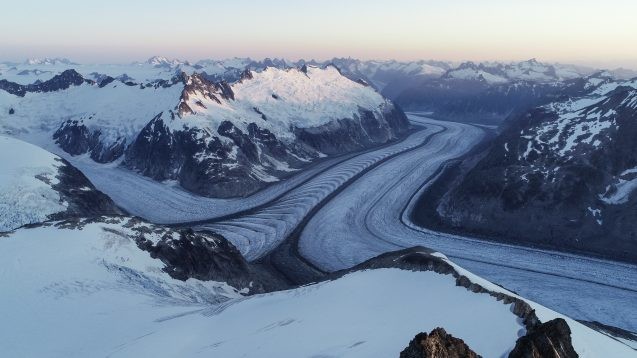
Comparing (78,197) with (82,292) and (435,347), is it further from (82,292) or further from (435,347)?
(435,347)

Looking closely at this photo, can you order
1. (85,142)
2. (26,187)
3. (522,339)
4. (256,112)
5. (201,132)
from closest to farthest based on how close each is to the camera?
(522,339) < (26,187) < (201,132) < (85,142) < (256,112)

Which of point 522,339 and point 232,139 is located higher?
point 522,339

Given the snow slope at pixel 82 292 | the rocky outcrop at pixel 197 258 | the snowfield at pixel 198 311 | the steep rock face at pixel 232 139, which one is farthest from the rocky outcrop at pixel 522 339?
the steep rock face at pixel 232 139

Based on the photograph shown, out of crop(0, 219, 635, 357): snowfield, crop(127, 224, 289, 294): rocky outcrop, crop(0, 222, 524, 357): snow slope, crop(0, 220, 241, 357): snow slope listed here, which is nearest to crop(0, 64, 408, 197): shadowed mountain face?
crop(127, 224, 289, 294): rocky outcrop

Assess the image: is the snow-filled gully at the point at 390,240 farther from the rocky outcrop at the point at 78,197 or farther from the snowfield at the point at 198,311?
the snowfield at the point at 198,311

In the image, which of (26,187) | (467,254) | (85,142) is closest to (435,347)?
(467,254)

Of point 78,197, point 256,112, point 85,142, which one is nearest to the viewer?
point 78,197
